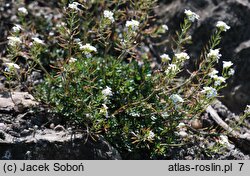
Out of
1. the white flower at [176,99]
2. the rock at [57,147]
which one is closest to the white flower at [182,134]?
the white flower at [176,99]

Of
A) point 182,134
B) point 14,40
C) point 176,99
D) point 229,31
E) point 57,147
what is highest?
point 229,31

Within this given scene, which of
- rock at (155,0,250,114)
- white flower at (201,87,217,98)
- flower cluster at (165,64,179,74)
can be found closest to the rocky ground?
rock at (155,0,250,114)

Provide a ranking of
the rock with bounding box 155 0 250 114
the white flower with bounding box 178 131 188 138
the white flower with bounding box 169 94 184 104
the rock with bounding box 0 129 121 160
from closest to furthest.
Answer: the rock with bounding box 0 129 121 160
the white flower with bounding box 169 94 184 104
the white flower with bounding box 178 131 188 138
the rock with bounding box 155 0 250 114

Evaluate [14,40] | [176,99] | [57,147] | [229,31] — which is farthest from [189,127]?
[14,40]

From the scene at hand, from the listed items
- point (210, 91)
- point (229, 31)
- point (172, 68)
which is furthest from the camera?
point (229, 31)

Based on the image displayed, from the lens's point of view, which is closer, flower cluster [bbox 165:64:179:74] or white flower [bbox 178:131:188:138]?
flower cluster [bbox 165:64:179:74]

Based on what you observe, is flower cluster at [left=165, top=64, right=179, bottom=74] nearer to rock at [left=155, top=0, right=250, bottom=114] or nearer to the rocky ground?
the rocky ground

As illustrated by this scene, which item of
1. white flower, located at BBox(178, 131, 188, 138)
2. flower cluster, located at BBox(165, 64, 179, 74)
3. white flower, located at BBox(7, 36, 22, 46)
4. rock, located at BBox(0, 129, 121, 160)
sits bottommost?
rock, located at BBox(0, 129, 121, 160)

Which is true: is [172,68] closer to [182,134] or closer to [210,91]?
[210,91]
